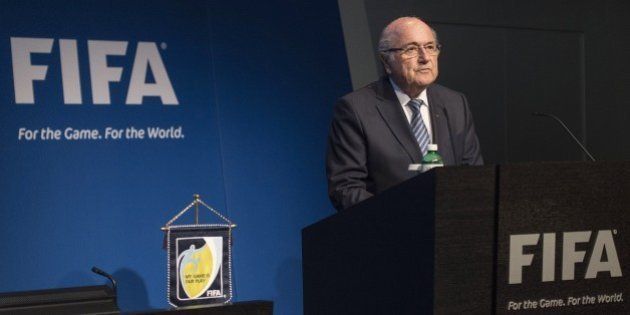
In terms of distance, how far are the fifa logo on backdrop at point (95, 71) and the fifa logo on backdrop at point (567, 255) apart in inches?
111

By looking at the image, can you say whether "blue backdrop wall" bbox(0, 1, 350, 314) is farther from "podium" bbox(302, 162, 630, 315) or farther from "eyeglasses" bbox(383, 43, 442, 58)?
"podium" bbox(302, 162, 630, 315)

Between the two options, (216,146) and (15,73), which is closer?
(15,73)

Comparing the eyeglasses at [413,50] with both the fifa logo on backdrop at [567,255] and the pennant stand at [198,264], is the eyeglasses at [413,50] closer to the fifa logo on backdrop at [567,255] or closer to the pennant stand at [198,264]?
the pennant stand at [198,264]

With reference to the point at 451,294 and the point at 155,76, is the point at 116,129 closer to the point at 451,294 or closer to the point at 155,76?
the point at 155,76

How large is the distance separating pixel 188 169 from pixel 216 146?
0.60 ft

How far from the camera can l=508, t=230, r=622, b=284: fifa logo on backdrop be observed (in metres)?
1.60

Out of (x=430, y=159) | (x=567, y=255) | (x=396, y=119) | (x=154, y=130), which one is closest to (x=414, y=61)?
(x=396, y=119)

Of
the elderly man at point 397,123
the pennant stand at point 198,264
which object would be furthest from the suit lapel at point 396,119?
the pennant stand at point 198,264

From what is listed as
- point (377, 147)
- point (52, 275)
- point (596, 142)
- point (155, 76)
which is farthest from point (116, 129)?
point (596, 142)

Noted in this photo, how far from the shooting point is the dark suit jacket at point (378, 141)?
2.77 m

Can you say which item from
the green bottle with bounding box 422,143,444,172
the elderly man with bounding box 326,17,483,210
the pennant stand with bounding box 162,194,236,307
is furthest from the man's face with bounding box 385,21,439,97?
the pennant stand with bounding box 162,194,236,307

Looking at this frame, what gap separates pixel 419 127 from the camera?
9.34 feet

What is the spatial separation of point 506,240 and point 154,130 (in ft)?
9.27

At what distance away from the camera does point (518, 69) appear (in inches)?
221
